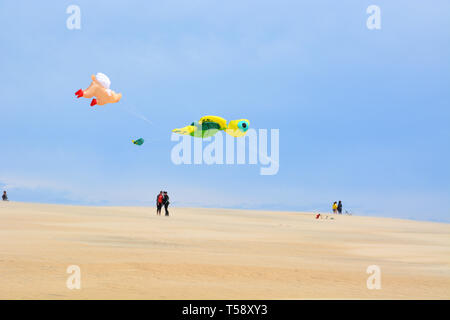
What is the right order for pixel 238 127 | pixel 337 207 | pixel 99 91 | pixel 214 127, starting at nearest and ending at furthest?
pixel 99 91 < pixel 238 127 < pixel 214 127 < pixel 337 207

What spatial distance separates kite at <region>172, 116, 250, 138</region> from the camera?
28.5 meters

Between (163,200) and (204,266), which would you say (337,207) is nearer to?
(163,200)

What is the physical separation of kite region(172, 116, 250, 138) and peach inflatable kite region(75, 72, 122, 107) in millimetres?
4527

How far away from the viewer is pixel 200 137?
2930cm

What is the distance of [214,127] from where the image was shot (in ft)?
95.4

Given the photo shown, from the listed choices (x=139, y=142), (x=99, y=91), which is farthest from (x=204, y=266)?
(x=139, y=142)

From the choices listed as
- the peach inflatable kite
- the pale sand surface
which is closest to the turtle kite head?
the peach inflatable kite

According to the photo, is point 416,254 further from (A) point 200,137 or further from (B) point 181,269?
(A) point 200,137

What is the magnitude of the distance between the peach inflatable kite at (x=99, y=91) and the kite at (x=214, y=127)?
4527 millimetres

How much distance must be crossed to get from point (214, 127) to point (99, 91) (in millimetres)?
5898

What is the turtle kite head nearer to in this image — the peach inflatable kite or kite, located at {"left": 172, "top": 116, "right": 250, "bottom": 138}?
kite, located at {"left": 172, "top": 116, "right": 250, "bottom": 138}

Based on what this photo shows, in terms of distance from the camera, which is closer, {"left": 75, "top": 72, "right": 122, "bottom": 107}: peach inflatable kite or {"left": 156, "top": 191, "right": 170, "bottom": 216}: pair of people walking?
{"left": 75, "top": 72, "right": 122, "bottom": 107}: peach inflatable kite

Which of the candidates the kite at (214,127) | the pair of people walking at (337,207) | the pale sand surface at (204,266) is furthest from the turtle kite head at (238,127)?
the pair of people walking at (337,207)
